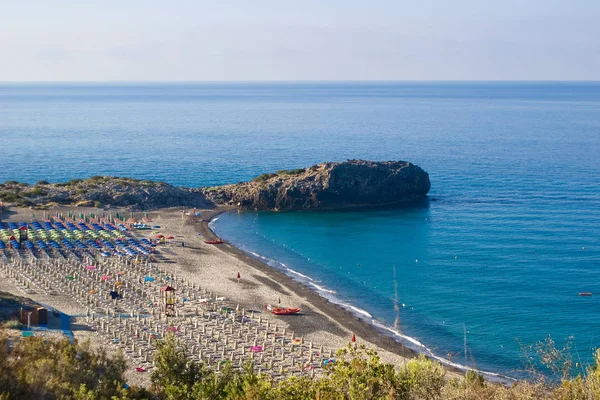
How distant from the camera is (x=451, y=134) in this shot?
157 metres

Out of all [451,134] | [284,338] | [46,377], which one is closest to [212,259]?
[284,338]

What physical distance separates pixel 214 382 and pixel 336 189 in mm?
57685

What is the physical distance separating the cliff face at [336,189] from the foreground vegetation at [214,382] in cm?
5267

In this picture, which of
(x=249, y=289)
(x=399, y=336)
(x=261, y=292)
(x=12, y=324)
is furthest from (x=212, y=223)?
(x=12, y=324)

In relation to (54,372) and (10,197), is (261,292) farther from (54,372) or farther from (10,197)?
(10,197)

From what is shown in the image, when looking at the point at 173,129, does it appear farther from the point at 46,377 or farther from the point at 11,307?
the point at 46,377

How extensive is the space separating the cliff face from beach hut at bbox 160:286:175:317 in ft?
119

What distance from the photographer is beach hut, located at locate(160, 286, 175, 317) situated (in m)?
40.8

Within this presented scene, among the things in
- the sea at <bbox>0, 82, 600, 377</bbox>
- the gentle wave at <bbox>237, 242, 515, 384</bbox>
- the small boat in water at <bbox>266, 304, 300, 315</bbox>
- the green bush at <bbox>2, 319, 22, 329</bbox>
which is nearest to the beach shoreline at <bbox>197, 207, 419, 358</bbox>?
the gentle wave at <bbox>237, 242, 515, 384</bbox>

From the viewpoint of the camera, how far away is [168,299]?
41.9 meters

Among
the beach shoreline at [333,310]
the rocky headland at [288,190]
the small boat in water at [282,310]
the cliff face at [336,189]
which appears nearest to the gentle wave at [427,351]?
the beach shoreline at [333,310]

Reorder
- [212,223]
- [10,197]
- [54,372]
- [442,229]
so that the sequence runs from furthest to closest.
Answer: [10,197] → [212,223] → [442,229] → [54,372]

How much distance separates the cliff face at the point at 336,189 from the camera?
3123 inches

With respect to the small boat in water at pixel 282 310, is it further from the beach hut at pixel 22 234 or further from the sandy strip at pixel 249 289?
the beach hut at pixel 22 234
